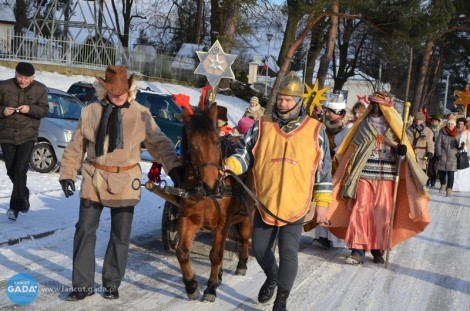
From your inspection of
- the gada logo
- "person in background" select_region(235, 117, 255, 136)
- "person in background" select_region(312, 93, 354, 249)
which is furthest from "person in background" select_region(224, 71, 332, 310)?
"person in background" select_region(235, 117, 255, 136)

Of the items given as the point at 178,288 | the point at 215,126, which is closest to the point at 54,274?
the point at 178,288

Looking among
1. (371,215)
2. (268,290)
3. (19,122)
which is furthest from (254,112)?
(268,290)

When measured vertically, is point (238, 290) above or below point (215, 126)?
below

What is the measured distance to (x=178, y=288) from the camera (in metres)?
→ 6.41

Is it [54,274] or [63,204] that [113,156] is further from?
[63,204]

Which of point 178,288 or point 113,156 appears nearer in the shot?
point 113,156

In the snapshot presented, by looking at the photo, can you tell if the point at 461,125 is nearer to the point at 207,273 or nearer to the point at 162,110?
the point at 162,110

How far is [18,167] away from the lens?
27.5ft

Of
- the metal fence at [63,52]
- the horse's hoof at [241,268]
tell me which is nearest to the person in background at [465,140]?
the horse's hoof at [241,268]

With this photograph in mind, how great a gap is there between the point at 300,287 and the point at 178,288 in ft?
3.99

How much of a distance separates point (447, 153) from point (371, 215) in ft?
31.3

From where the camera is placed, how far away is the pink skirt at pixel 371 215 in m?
8.09

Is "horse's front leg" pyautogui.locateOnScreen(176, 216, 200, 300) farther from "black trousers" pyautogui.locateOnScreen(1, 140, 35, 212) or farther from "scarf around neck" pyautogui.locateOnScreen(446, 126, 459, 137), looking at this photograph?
"scarf around neck" pyautogui.locateOnScreen(446, 126, 459, 137)

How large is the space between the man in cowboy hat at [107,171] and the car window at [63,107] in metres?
8.90
